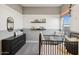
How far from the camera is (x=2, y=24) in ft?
16.0

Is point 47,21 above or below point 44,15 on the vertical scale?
below

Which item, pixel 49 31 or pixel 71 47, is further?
pixel 49 31

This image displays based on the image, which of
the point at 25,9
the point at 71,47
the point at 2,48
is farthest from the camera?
the point at 25,9

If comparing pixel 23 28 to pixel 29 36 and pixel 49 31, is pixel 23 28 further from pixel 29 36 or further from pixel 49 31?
pixel 49 31

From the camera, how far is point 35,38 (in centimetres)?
942

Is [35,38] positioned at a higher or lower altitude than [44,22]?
lower

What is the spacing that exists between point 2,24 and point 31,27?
15.8 ft

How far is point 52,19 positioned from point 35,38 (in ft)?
5.44

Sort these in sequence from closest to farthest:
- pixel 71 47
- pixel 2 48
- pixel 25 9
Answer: pixel 71 47 < pixel 2 48 < pixel 25 9

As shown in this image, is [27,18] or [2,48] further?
[27,18]
